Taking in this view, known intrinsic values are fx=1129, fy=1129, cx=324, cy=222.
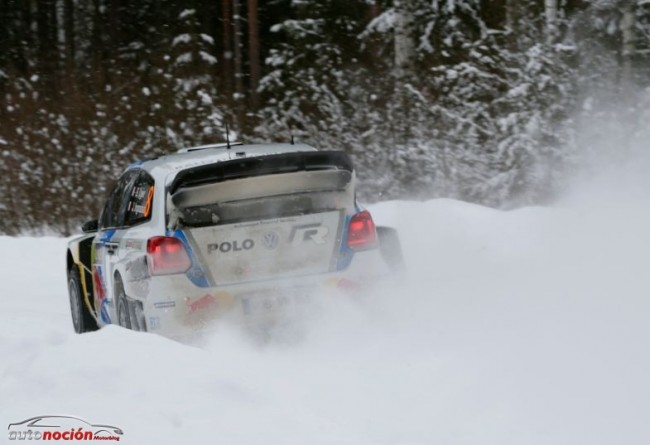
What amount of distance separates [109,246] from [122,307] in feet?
2.14

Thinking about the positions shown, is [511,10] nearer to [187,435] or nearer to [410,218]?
[410,218]

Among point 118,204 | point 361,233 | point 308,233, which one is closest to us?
point 308,233

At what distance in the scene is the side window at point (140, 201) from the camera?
26.8 feet

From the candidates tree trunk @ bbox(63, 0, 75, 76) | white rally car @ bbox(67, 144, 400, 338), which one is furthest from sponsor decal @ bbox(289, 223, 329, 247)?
tree trunk @ bbox(63, 0, 75, 76)

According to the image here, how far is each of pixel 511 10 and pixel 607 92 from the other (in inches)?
114

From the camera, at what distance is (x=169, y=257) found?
7.66 m

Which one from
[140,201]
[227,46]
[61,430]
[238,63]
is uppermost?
[61,430]

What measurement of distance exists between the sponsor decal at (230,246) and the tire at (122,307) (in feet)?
3.31

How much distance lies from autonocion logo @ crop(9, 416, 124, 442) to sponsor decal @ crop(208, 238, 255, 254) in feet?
7.78

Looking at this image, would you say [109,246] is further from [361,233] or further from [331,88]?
[331,88]

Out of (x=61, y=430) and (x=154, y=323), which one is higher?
(x=61, y=430)

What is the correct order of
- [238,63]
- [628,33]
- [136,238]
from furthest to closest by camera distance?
[238,63] < [628,33] < [136,238]

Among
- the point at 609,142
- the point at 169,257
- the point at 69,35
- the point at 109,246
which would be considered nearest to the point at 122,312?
the point at 109,246

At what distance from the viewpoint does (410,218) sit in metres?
14.7
